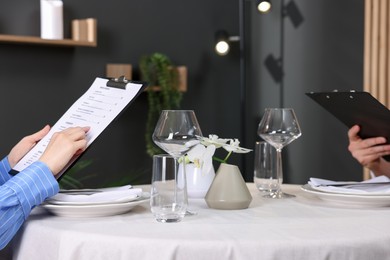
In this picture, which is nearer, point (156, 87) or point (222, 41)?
point (156, 87)

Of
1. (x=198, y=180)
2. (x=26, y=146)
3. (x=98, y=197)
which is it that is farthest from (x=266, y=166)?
(x=26, y=146)

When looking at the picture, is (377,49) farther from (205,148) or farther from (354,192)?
(205,148)

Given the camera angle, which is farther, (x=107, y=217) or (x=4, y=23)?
(x=4, y=23)

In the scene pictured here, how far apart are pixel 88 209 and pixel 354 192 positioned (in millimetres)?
717

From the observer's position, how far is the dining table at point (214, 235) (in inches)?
50.2

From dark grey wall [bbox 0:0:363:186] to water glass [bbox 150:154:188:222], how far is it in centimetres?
261

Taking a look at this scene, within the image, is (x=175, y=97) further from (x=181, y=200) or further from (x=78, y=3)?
(x=181, y=200)

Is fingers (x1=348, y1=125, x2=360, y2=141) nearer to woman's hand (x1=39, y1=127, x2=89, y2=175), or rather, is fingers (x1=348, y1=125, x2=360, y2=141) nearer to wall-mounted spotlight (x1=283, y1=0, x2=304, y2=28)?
woman's hand (x1=39, y1=127, x2=89, y2=175)

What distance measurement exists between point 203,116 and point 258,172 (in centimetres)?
301

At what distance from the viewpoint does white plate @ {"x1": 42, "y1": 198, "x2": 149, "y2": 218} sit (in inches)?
60.6

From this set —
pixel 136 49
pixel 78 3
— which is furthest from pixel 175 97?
pixel 78 3

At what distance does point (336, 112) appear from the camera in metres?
2.15

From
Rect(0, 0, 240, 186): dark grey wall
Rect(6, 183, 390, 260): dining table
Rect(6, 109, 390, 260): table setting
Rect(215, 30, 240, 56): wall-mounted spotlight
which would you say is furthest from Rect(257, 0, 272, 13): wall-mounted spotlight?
Rect(6, 183, 390, 260): dining table

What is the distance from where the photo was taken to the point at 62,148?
5.25 ft
